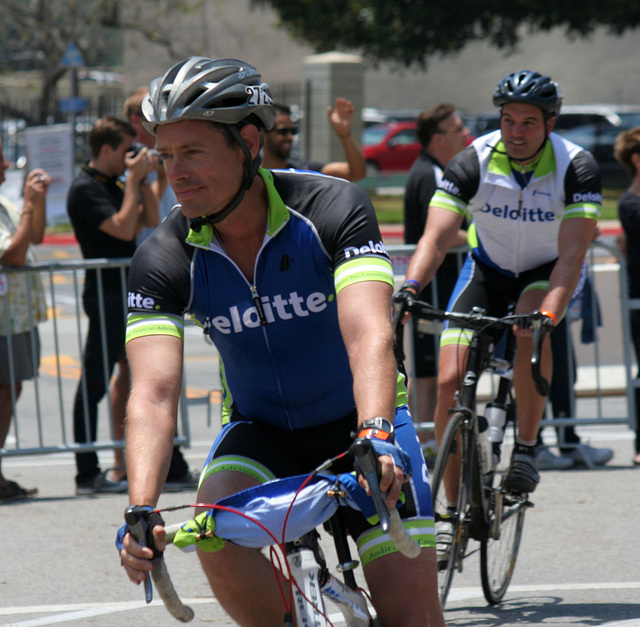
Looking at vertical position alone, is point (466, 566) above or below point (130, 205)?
below

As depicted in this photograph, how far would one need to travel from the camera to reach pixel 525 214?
5328mm

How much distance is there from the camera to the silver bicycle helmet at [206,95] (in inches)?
108

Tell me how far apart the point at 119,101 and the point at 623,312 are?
74.8 feet

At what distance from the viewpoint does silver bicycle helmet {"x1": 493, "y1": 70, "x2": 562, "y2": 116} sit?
5.18m

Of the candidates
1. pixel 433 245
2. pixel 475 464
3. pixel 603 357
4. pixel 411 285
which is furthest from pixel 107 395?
pixel 603 357

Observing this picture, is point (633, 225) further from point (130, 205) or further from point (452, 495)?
point (452, 495)

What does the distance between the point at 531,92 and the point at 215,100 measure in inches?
109

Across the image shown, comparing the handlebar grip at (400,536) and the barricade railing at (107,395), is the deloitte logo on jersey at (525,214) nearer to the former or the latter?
the barricade railing at (107,395)

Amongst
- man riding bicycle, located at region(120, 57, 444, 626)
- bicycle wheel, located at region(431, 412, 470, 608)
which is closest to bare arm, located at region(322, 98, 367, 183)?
bicycle wheel, located at region(431, 412, 470, 608)

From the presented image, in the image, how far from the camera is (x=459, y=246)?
721 centimetres

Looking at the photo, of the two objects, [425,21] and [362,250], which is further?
[425,21]

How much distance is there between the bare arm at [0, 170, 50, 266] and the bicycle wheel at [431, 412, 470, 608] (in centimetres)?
323

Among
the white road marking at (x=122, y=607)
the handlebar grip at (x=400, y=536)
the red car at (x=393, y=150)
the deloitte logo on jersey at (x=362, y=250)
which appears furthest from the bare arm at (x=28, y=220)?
the red car at (x=393, y=150)

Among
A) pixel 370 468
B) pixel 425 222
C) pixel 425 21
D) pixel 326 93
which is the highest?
pixel 425 21
